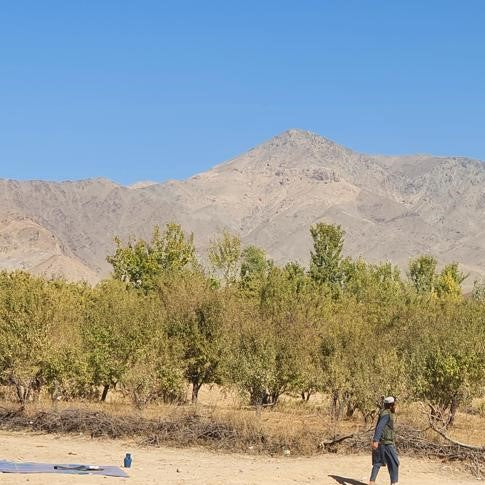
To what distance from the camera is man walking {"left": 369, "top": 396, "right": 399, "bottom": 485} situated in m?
18.2

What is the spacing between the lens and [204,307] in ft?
121

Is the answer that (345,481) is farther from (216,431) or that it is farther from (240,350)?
(240,350)

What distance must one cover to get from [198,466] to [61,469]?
3.44 meters

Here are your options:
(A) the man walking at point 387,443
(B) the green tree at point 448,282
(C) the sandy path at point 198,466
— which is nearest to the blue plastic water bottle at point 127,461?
(C) the sandy path at point 198,466

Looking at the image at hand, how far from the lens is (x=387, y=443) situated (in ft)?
60.0

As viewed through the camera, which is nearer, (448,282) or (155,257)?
(155,257)

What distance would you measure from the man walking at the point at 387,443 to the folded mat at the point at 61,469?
5.71 meters

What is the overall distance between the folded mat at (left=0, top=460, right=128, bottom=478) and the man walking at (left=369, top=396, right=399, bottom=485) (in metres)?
5.71

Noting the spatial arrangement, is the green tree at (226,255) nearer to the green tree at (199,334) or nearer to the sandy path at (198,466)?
the green tree at (199,334)

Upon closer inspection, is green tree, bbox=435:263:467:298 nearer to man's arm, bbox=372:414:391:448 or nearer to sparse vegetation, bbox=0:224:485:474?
sparse vegetation, bbox=0:224:485:474

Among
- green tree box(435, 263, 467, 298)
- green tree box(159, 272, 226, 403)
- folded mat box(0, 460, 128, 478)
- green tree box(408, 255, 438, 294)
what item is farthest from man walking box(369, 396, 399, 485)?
green tree box(408, 255, 438, 294)

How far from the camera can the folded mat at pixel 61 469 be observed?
62.6ft

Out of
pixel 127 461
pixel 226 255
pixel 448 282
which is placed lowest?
pixel 127 461

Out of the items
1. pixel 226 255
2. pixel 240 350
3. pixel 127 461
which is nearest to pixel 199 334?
pixel 240 350
